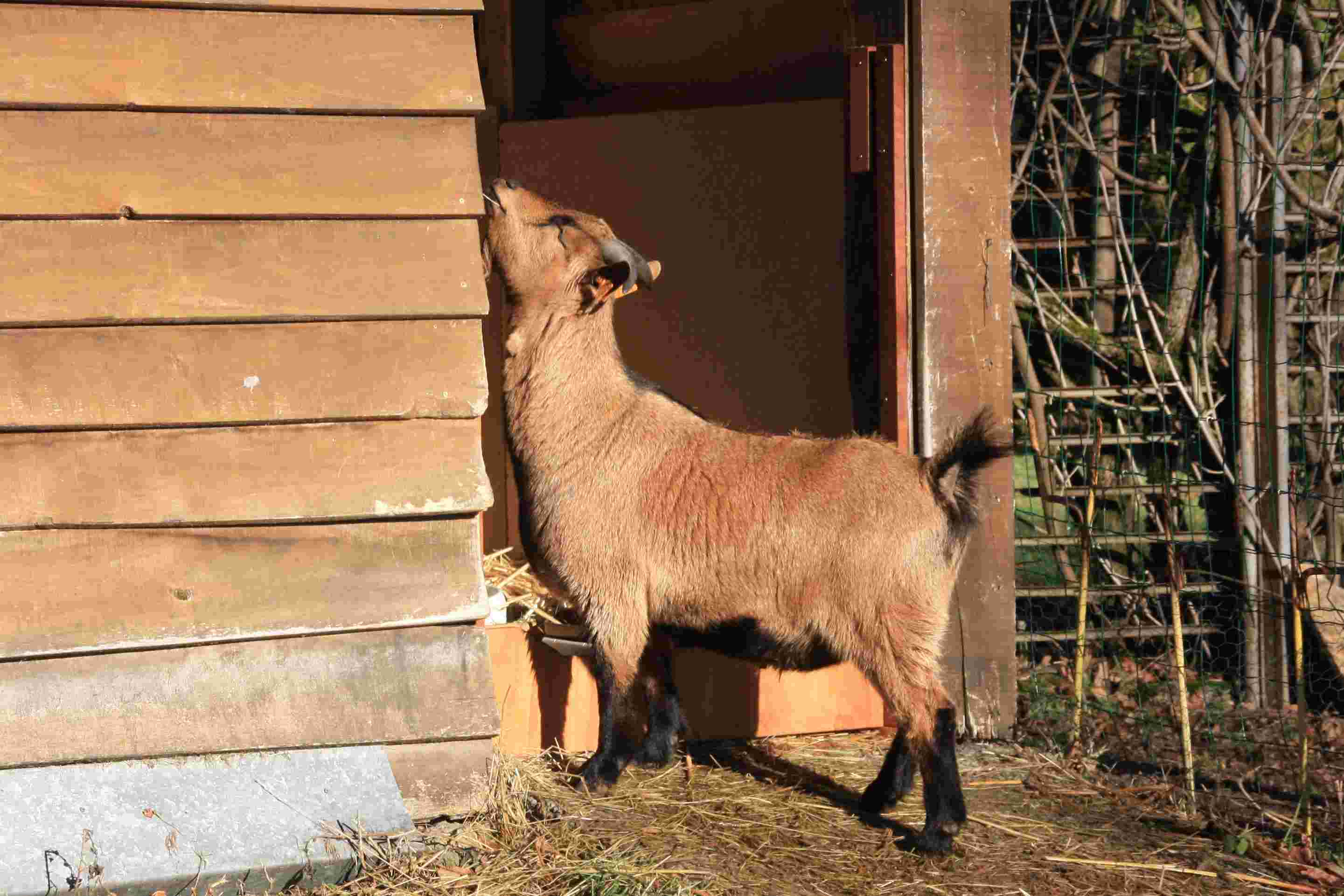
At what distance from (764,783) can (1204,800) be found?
1597 mm

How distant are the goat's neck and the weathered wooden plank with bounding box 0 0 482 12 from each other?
1229 millimetres

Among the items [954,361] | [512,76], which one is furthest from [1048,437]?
[512,76]

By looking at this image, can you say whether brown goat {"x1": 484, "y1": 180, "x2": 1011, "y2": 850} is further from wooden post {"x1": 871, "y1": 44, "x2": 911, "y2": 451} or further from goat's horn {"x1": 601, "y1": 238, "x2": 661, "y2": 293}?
wooden post {"x1": 871, "y1": 44, "x2": 911, "y2": 451}

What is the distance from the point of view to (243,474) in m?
3.51

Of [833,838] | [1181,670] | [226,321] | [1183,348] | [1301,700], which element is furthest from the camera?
[1183,348]

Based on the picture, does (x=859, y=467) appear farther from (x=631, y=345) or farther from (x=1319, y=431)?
(x=1319, y=431)

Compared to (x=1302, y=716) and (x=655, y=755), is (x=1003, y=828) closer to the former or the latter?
(x=1302, y=716)

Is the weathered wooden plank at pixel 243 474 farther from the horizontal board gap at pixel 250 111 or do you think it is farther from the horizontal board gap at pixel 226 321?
the horizontal board gap at pixel 250 111

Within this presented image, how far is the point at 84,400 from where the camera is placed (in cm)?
339

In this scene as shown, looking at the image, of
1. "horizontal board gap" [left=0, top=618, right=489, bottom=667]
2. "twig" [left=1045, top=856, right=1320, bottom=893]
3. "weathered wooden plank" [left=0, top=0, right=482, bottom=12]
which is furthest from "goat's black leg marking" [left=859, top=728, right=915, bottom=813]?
"weathered wooden plank" [left=0, top=0, right=482, bottom=12]

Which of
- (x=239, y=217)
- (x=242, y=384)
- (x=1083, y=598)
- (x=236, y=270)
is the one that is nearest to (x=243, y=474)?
(x=242, y=384)

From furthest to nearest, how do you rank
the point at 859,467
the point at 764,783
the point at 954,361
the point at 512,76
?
the point at 512,76 < the point at 954,361 < the point at 764,783 < the point at 859,467

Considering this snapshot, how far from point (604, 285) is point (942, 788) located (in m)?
2.02

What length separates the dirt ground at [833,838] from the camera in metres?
3.62
